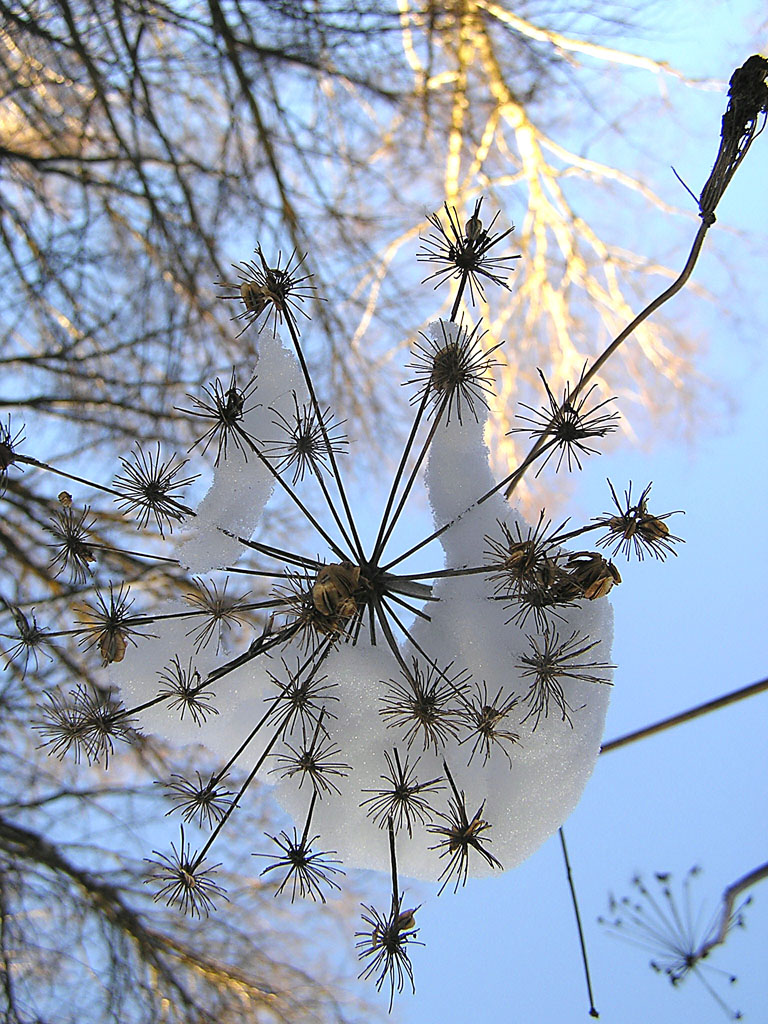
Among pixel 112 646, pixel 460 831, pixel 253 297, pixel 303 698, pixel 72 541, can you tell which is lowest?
pixel 460 831

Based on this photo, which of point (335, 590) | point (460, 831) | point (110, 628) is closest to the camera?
point (335, 590)

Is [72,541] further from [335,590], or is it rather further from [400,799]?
[400,799]

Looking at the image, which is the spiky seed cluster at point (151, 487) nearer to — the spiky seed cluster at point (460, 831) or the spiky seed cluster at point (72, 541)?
the spiky seed cluster at point (72, 541)

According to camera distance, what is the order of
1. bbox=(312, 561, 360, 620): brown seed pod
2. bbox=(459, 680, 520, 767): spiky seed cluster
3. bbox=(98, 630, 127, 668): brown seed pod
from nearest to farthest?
bbox=(312, 561, 360, 620): brown seed pod → bbox=(459, 680, 520, 767): spiky seed cluster → bbox=(98, 630, 127, 668): brown seed pod

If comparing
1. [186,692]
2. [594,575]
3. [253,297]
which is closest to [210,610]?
[186,692]

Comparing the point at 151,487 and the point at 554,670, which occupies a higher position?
the point at 151,487

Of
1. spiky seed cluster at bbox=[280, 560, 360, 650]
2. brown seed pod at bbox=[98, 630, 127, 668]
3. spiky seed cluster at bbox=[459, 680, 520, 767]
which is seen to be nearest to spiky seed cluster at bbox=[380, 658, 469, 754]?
spiky seed cluster at bbox=[459, 680, 520, 767]

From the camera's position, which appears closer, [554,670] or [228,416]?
[554,670]

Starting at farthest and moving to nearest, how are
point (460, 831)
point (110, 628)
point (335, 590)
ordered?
point (110, 628), point (460, 831), point (335, 590)

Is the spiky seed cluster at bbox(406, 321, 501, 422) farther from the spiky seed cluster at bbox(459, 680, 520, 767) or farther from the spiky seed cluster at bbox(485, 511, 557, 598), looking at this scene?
the spiky seed cluster at bbox(459, 680, 520, 767)

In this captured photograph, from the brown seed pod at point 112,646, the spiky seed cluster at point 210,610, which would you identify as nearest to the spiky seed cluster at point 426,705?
the spiky seed cluster at point 210,610

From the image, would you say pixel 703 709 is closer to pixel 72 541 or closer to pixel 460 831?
pixel 460 831
